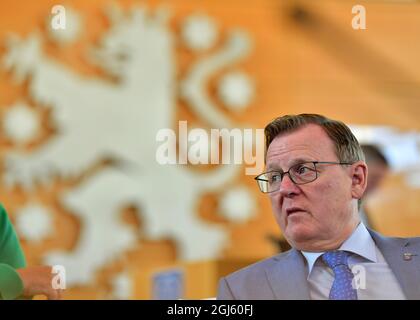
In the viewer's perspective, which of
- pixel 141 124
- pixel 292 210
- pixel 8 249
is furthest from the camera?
pixel 141 124

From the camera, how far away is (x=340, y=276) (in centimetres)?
108

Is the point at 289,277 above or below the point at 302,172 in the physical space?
below

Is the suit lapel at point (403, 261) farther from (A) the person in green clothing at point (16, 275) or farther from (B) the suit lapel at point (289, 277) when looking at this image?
(A) the person in green clothing at point (16, 275)

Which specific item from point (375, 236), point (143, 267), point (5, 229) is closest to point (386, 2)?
point (375, 236)

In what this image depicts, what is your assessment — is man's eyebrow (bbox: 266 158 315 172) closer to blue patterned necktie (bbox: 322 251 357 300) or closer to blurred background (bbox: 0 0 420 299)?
blue patterned necktie (bbox: 322 251 357 300)

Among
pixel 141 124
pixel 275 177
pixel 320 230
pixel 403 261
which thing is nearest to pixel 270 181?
pixel 275 177

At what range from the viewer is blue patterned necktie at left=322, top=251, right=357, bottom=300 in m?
1.07

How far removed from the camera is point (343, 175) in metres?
1.09

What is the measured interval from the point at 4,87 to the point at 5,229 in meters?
2.31

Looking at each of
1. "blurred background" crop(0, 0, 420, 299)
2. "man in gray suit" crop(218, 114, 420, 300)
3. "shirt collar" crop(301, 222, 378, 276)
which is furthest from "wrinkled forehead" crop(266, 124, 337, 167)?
"blurred background" crop(0, 0, 420, 299)

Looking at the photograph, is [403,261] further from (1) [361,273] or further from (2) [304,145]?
(2) [304,145]

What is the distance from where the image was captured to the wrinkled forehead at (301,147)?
42.3 inches

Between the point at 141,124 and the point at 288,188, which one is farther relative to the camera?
the point at 141,124

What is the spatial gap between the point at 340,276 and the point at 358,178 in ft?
0.54
